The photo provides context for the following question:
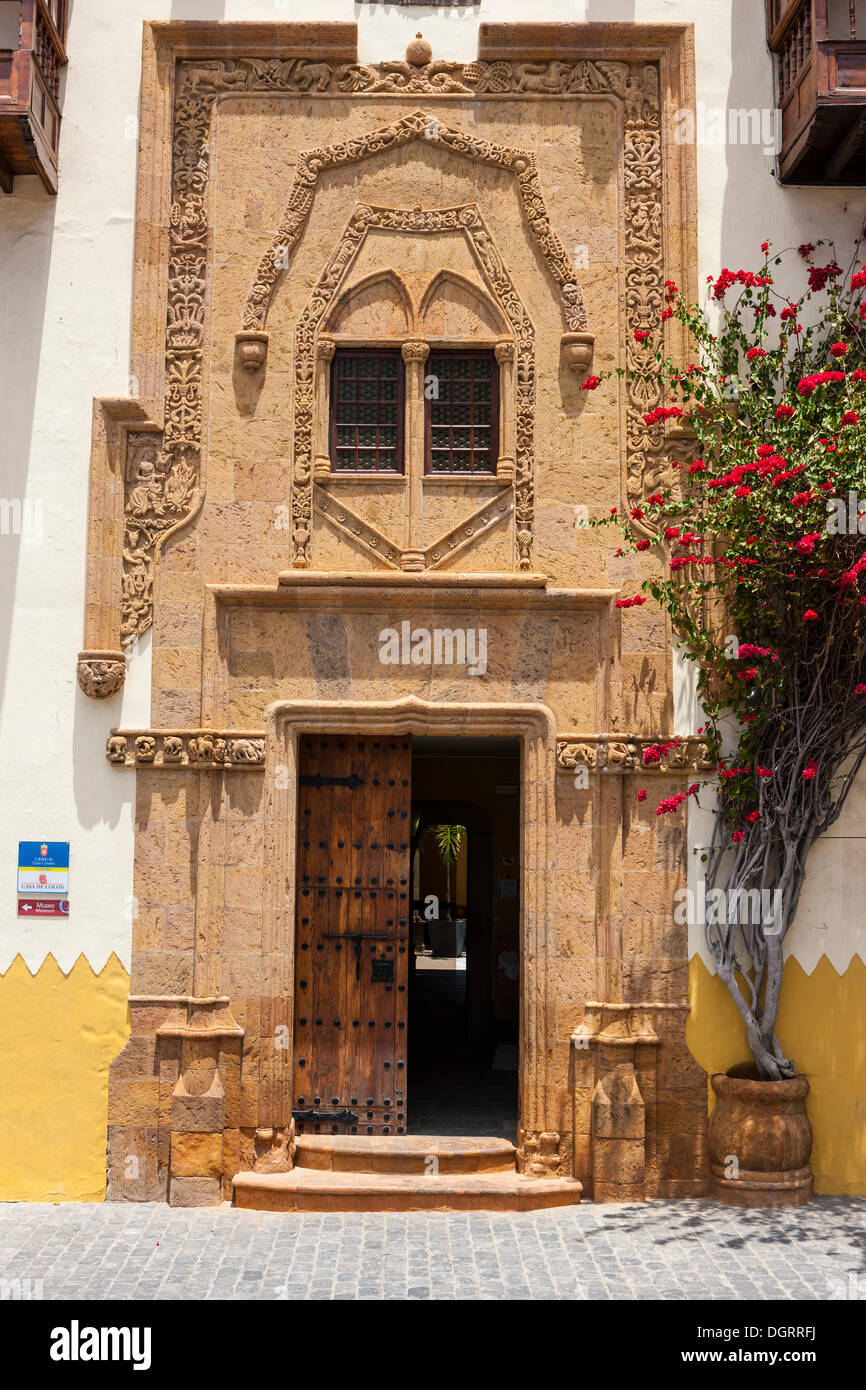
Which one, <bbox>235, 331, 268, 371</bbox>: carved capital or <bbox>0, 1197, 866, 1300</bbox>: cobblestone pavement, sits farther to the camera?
<bbox>235, 331, 268, 371</bbox>: carved capital

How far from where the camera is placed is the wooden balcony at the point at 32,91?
7.71m

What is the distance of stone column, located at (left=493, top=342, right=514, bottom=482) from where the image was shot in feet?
26.8

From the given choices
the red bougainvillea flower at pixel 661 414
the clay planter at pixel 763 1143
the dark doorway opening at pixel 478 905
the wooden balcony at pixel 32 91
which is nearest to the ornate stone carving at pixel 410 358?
the red bougainvillea flower at pixel 661 414

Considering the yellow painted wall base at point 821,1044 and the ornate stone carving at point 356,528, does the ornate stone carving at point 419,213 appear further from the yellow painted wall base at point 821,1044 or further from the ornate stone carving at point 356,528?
the yellow painted wall base at point 821,1044

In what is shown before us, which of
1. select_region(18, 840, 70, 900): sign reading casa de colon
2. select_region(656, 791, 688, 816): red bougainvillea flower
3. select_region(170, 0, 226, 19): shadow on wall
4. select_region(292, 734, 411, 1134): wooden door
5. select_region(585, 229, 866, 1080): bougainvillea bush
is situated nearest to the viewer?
select_region(585, 229, 866, 1080): bougainvillea bush

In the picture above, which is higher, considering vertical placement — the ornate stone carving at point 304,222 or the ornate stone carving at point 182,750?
the ornate stone carving at point 304,222

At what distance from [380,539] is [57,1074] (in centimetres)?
392

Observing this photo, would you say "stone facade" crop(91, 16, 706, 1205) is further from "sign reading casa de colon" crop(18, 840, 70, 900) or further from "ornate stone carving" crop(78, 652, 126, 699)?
"sign reading casa de colon" crop(18, 840, 70, 900)

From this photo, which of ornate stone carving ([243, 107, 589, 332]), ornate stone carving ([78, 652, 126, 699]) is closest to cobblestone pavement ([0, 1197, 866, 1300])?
ornate stone carving ([78, 652, 126, 699])

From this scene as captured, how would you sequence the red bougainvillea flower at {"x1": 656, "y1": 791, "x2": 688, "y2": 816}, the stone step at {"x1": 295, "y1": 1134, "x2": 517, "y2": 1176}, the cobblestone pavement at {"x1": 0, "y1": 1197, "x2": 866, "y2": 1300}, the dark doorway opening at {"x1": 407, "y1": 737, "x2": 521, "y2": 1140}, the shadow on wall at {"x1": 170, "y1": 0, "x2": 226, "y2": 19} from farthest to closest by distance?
the dark doorway opening at {"x1": 407, "y1": 737, "x2": 521, "y2": 1140} < the shadow on wall at {"x1": 170, "y1": 0, "x2": 226, "y2": 19} < the stone step at {"x1": 295, "y1": 1134, "x2": 517, "y2": 1176} < the red bougainvillea flower at {"x1": 656, "y1": 791, "x2": 688, "y2": 816} < the cobblestone pavement at {"x1": 0, "y1": 1197, "x2": 866, "y2": 1300}

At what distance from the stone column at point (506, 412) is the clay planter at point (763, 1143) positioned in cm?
406

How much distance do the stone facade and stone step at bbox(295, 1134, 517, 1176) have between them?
242 millimetres

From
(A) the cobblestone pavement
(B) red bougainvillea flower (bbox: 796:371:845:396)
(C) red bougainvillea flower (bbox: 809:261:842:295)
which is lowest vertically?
(A) the cobblestone pavement

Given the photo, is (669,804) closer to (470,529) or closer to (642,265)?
(470,529)
